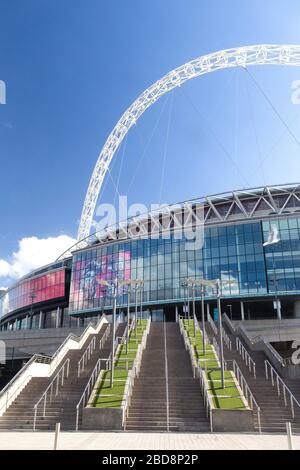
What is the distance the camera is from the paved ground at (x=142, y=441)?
40.8ft

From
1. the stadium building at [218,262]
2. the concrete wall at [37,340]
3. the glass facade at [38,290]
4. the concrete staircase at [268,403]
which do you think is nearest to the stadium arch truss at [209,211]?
the stadium building at [218,262]

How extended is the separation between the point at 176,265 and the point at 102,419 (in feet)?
163

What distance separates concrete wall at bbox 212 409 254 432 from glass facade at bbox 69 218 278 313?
42888 millimetres

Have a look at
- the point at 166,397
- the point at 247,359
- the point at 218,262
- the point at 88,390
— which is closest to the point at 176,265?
the point at 218,262

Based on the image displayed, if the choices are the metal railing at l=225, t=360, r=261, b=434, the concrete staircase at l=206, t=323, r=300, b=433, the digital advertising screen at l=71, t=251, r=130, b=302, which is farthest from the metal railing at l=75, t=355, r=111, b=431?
the digital advertising screen at l=71, t=251, r=130, b=302

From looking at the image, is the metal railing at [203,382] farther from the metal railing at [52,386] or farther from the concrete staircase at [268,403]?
the metal railing at [52,386]

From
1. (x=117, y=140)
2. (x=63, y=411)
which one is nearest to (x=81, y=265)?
(x=117, y=140)

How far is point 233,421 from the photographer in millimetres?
16219

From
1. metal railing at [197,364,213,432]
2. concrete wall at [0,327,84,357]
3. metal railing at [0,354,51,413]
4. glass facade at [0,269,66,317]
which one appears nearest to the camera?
metal railing at [197,364,213,432]

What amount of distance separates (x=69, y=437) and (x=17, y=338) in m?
28.3

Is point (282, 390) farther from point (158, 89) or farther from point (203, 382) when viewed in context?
point (158, 89)

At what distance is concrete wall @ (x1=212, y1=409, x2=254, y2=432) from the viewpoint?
1614cm

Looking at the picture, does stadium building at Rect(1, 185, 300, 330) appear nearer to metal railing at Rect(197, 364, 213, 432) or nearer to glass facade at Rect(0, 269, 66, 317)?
glass facade at Rect(0, 269, 66, 317)

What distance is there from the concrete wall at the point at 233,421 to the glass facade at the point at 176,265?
141 feet
